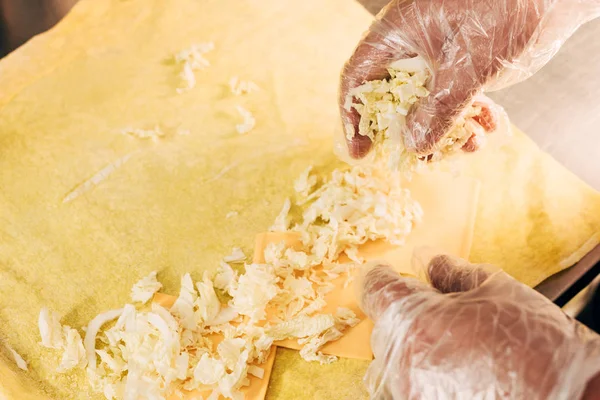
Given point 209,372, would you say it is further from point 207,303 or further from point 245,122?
point 245,122

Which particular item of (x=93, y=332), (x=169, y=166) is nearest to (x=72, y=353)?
(x=93, y=332)

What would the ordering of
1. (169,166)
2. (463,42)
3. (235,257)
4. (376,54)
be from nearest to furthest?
(463,42) → (376,54) → (235,257) → (169,166)

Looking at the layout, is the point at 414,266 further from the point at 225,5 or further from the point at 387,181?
the point at 225,5

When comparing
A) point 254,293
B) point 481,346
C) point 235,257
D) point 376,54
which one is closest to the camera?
point 481,346

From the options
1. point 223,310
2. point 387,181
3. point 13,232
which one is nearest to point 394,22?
point 387,181

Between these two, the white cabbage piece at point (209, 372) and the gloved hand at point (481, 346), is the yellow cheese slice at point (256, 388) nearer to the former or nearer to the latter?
the white cabbage piece at point (209, 372)

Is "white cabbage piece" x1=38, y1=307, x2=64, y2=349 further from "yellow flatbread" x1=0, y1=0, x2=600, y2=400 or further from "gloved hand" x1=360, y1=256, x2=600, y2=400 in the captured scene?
"gloved hand" x1=360, y1=256, x2=600, y2=400
